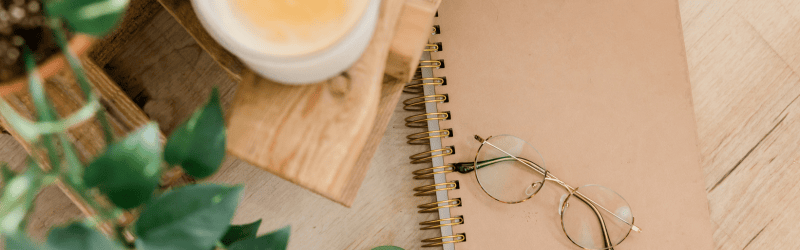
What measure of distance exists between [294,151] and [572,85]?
349mm

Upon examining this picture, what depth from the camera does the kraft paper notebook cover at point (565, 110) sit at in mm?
470

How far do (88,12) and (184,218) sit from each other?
10 cm

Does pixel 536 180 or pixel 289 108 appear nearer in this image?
pixel 289 108

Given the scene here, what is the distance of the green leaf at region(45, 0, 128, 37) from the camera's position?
0.58ft

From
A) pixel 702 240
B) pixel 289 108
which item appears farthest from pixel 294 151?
pixel 702 240

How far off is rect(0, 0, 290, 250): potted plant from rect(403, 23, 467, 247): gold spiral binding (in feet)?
0.86

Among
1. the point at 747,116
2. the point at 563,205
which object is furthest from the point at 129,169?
the point at 747,116

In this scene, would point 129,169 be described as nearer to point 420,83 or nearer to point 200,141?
point 200,141

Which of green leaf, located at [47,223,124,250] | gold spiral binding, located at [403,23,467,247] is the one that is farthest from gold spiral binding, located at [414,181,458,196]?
green leaf, located at [47,223,124,250]

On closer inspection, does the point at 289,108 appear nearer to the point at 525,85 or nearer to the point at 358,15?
the point at 358,15

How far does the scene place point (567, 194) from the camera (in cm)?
50

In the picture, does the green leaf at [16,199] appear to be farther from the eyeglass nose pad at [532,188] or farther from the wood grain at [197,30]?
the eyeglass nose pad at [532,188]

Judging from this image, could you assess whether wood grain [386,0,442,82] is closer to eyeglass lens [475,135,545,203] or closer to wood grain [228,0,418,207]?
wood grain [228,0,418,207]

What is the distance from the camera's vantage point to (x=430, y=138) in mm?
465
